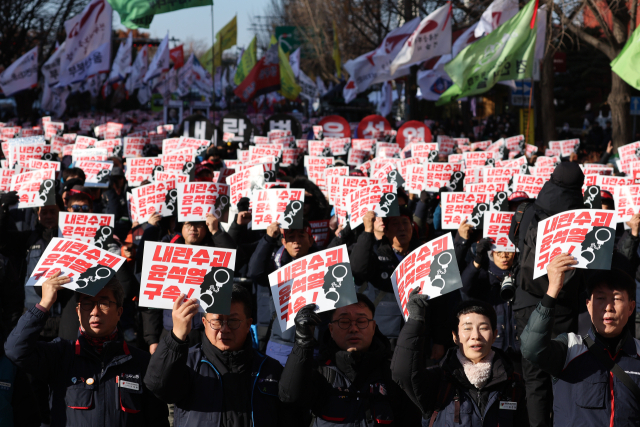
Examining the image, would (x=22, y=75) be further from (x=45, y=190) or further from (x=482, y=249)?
(x=482, y=249)

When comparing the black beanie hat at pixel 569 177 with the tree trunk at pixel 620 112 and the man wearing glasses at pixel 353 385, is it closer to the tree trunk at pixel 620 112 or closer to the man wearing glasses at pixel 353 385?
the man wearing glasses at pixel 353 385

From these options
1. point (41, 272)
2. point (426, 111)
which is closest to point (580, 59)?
point (426, 111)

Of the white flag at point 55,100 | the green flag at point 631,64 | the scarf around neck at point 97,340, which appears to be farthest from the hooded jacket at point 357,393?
the white flag at point 55,100

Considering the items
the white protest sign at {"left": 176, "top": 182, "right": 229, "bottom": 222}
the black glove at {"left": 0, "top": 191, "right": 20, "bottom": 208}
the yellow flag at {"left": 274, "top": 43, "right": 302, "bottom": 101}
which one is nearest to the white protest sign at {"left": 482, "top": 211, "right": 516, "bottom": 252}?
the white protest sign at {"left": 176, "top": 182, "right": 229, "bottom": 222}

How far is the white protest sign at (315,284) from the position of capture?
11.9ft

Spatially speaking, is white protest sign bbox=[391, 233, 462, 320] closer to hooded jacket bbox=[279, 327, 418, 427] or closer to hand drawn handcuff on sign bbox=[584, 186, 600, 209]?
hooded jacket bbox=[279, 327, 418, 427]

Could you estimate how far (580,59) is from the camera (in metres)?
44.8

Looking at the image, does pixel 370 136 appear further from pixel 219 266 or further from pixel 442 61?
pixel 219 266

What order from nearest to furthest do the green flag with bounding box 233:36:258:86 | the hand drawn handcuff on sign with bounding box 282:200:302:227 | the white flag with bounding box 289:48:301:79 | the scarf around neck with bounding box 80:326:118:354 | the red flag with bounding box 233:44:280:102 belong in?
the scarf around neck with bounding box 80:326:118:354
the hand drawn handcuff on sign with bounding box 282:200:302:227
the red flag with bounding box 233:44:280:102
the green flag with bounding box 233:36:258:86
the white flag with bounding box 289:48:301:79

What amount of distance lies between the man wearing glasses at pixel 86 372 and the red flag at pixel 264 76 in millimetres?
21852

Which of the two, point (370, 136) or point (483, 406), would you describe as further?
point (370, 136)

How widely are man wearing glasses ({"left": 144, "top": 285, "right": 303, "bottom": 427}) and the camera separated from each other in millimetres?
2023

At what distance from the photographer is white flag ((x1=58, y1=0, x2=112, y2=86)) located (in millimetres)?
20781

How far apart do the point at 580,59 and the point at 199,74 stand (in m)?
24.2
